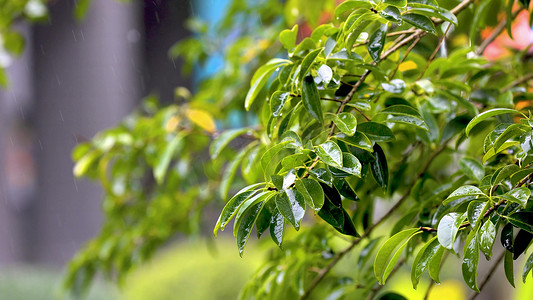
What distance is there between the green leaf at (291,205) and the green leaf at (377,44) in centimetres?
22

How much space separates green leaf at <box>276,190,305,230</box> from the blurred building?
17.1 feet

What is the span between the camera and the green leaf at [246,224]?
2.30 feet

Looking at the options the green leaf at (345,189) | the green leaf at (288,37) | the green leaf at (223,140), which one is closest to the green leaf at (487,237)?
the green leaf at (345,189)

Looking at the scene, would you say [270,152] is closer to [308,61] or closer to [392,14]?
[308,61]

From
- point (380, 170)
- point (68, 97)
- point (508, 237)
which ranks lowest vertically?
point (508, 237)

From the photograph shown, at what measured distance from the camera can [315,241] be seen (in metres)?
1.12

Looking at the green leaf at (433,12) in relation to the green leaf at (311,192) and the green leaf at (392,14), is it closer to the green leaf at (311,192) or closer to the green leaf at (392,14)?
the green leaf at (392,14)

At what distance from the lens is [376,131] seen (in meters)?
0.77

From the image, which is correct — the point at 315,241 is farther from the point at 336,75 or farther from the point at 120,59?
the point at 120,59

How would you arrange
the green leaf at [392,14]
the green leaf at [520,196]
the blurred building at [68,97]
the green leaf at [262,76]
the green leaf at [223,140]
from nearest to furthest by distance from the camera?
1. the green leaf at [520,196]
2. the green leaf at [392,14]
3. the green leaf at [262,76]
4. the green leaf at [223,140]
5. the blurred building at [68,97]

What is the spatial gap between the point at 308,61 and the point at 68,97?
608cm

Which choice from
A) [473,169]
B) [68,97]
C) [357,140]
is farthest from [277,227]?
[68,97]

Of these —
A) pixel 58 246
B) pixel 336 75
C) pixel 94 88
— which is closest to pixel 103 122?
pixel 94 88

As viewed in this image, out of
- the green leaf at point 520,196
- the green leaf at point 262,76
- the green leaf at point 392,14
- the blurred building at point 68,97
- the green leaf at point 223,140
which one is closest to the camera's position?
the green leaf at point 520,196
